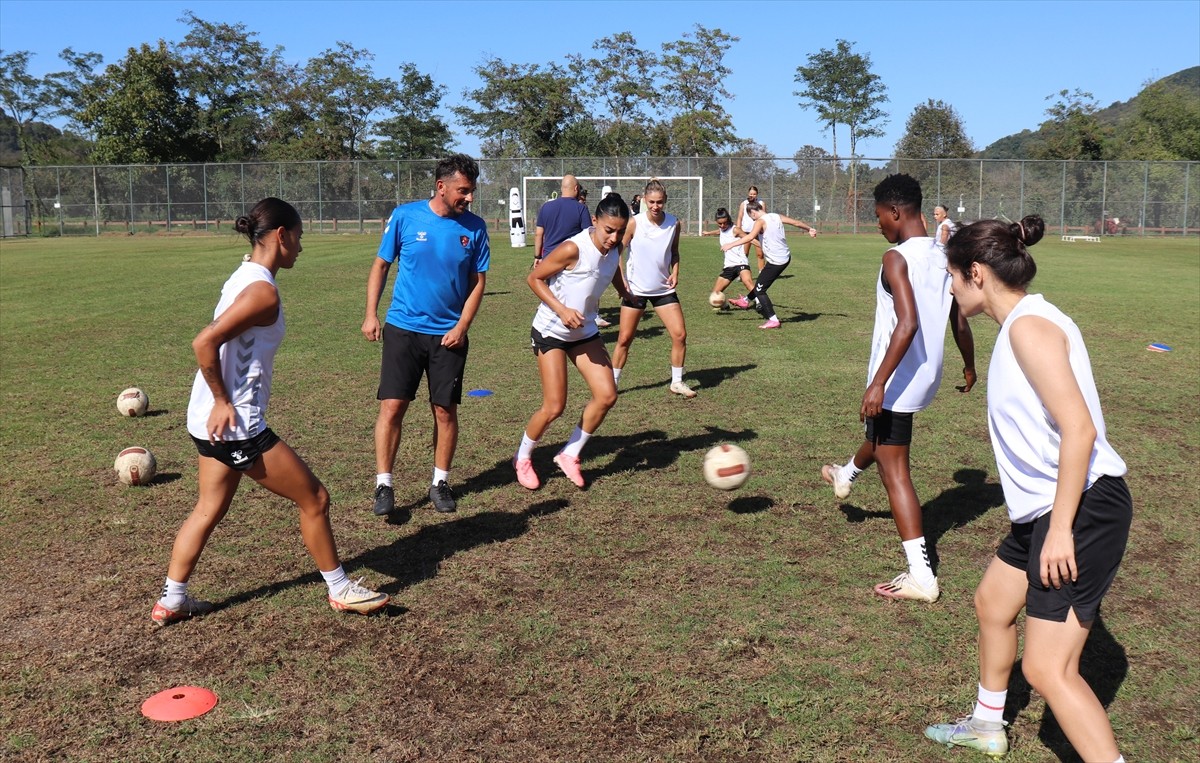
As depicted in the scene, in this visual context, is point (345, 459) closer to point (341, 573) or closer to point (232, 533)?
point (232, 533)

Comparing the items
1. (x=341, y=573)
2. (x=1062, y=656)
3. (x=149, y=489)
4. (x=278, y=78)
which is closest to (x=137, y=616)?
(x=341, y=573)

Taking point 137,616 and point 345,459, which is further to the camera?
point 345,459

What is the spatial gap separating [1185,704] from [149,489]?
6.57 meters

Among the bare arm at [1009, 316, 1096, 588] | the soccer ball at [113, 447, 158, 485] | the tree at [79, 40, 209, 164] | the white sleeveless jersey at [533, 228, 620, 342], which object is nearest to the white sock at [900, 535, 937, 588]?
the bare arm at [1009, 316, 1096, 588]

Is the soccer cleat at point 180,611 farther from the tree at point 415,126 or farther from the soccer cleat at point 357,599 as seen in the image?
the tree at point 415,126

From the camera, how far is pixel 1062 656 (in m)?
3.00

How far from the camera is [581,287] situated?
6.95 metres

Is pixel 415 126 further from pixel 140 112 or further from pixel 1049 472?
pixel 1049 472

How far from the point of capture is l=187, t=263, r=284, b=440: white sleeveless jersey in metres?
4.30

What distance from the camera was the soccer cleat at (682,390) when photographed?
33.3 feet

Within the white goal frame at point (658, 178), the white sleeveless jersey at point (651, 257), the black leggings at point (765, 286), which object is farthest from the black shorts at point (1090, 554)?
the white goal frame at point (658, 178)

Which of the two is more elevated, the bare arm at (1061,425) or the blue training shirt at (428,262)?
the blue training shirt at (428,262)

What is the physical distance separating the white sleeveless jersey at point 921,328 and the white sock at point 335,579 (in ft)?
9.96

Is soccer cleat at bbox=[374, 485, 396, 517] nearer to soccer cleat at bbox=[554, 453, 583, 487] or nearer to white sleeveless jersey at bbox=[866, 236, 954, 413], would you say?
soccer cleat at bbox=[554, 453, 583, 487]
